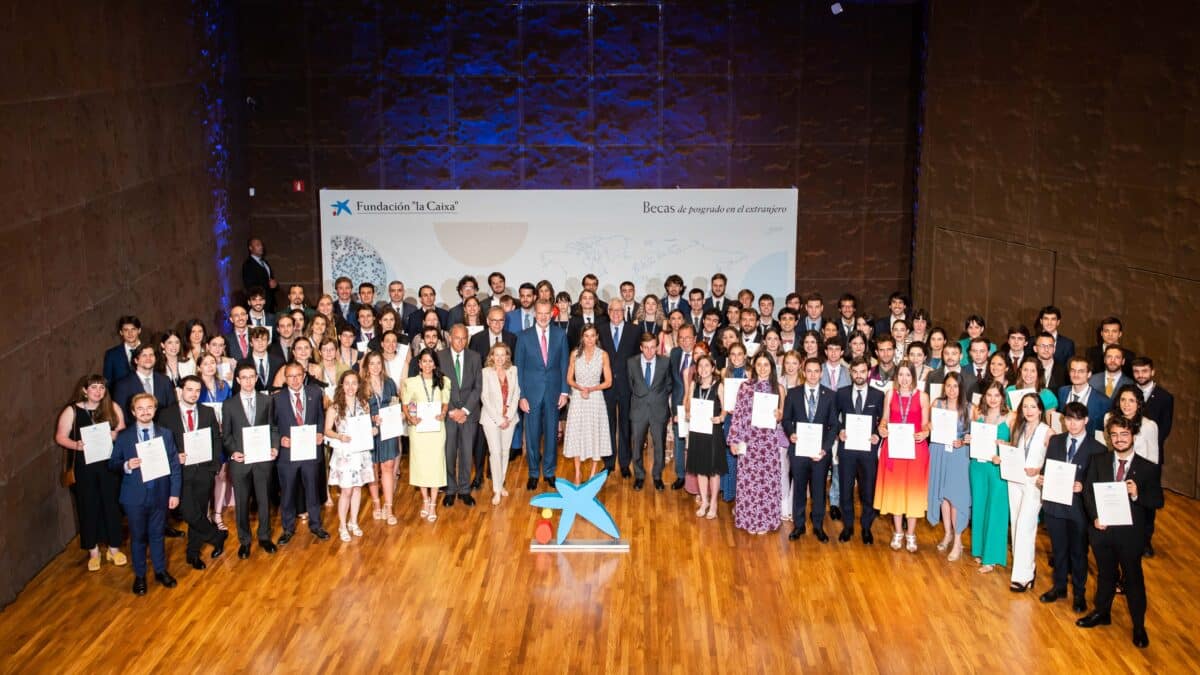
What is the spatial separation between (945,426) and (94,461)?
240 inches

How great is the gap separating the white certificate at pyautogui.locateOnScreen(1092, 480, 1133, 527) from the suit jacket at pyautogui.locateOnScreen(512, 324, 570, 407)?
14.8ft

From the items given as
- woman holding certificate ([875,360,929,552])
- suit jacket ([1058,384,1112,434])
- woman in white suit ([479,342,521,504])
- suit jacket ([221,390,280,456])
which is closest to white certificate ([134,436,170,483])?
suit jacket ([221,390,280,456])

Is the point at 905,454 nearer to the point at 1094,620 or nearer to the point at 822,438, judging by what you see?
the point at 822,438

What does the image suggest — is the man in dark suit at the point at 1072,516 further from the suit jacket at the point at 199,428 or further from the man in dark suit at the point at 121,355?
the man in dark suit at the point at 121,355

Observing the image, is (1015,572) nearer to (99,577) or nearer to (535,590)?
(535,590)

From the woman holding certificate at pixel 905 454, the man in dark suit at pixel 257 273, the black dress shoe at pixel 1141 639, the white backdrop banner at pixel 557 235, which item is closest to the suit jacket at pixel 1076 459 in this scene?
the black dress shoe at pixel 1141 639

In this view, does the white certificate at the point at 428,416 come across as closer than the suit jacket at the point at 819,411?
No

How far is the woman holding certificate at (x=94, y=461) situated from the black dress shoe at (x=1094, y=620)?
6.73m

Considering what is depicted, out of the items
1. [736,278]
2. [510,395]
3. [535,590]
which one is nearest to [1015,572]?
[535,590]

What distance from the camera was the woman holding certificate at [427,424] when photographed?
905 cm

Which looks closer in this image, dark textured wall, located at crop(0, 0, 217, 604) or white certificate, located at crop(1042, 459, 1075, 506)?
white certificate, located at crop(1042, 459, 1075, 506)

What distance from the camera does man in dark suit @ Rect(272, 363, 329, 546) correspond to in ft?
27.7

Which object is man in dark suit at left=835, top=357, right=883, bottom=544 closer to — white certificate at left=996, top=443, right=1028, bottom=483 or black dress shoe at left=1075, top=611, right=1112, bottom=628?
white certificate at left=996, top=443, right=1028, bottom=483

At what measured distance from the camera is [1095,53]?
1039 cm
